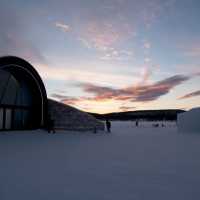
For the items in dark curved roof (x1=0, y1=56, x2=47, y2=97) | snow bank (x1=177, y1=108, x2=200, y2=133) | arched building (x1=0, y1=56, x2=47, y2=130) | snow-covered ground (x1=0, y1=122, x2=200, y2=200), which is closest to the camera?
snow-covered ground (x1=0, y1=122, x2=200, y2=200)

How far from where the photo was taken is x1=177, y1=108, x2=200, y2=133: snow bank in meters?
35.2

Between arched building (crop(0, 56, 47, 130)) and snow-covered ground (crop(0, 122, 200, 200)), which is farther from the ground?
arched building (crop(0, 56, 47, 130))

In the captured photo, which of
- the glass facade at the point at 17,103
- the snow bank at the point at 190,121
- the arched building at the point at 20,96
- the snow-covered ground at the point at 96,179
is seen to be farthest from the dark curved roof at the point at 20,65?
the snow bank at the point at 190,121

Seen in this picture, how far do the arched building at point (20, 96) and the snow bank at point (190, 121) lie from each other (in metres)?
23.4

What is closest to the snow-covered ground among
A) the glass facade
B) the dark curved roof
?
the dark curved roof

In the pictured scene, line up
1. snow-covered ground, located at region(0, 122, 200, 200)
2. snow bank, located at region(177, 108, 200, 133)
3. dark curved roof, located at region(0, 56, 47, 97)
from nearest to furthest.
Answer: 1. snow-covered ground, located at region(0, 122, 200, 200)
2. dark curved roof, located at region(0, 56, 47, 97)
3. snow bank, located at region(177, 108, 200, 133)

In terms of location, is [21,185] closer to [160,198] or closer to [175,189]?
[160,198]

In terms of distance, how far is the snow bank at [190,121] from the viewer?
3516cm

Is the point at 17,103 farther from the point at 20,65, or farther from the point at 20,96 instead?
the point at 20,65

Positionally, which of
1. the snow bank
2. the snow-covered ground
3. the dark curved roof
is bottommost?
the snow-covered ground

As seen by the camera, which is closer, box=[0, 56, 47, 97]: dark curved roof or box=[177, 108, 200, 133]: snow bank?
box=[0, 56, 47, 97]: dark curved roof

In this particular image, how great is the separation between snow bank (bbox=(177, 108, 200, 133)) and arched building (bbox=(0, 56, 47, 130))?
2336 cm

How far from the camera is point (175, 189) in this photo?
5496mm

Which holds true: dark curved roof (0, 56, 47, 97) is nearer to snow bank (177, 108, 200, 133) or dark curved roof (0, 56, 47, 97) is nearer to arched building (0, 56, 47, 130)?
arched building (0, 56, 47, 130)
